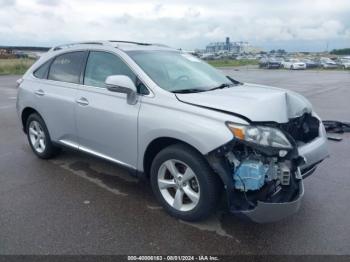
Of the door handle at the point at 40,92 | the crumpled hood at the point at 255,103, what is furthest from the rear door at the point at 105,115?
the door handle at the point at 40,92

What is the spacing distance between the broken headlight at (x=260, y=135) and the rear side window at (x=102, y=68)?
4.75ft

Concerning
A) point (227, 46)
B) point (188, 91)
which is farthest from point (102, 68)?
point (227, 46)

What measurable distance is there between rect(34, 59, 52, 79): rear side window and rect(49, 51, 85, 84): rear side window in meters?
0.12

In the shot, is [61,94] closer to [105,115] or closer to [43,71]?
[43,71]

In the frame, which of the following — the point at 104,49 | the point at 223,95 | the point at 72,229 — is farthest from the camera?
the point at 104,49

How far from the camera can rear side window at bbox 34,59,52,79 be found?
5250 mm

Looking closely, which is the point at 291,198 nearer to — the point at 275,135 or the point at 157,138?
the point at 275,135

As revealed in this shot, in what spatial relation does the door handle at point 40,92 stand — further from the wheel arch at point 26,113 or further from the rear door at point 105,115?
the rear door at point 105,115

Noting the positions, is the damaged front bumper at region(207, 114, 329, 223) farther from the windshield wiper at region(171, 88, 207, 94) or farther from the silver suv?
the windshield wiper at region(171, 88, 207, 94)

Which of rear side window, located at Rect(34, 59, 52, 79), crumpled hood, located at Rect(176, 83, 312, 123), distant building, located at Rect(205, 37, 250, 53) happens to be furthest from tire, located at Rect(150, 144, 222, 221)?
distant building, located at Rect(205, 37, 250, 53)

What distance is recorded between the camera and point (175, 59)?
457cm

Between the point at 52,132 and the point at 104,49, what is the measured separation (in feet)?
4.86

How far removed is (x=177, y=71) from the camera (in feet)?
14.1

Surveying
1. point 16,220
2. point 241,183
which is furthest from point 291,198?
point 16,220
